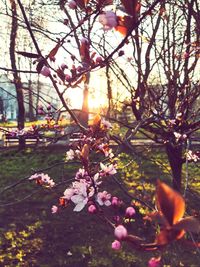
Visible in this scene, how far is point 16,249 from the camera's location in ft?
20.0

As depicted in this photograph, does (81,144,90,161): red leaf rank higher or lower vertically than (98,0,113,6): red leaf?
lower

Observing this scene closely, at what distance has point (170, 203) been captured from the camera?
562 millimetres

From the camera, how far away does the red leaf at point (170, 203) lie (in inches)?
21.6

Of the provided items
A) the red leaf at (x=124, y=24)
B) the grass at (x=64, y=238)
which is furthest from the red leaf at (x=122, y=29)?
the grass at (x=64, y=238)

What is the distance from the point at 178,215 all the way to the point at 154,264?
0.99 ft

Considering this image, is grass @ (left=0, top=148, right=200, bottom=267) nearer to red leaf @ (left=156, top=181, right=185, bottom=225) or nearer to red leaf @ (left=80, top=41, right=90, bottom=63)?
red leaf @ (left=80, top=41, right=90, bottom=63)

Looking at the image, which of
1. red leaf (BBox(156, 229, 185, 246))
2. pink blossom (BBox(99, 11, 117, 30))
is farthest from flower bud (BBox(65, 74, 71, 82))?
red leaf (BBox(156, 229, 185, 246))

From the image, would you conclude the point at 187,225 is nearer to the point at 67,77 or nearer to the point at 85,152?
the point at 85,152

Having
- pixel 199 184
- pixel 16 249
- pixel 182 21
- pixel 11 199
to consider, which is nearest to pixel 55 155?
pixel 11 199

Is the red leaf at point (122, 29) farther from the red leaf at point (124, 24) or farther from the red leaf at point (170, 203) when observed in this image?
the red leaf at point (170, 203)

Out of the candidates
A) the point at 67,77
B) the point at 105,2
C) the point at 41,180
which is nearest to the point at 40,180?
the point at 41,180

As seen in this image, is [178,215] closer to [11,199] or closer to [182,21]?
[182,21]

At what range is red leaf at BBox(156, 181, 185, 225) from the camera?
55cm

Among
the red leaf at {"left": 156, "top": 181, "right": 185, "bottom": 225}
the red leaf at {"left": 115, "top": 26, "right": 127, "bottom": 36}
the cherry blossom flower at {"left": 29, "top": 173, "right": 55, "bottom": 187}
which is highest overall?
the red leaf at {"left": 115, "top": 26, "right": 127, "bottom": 36}
